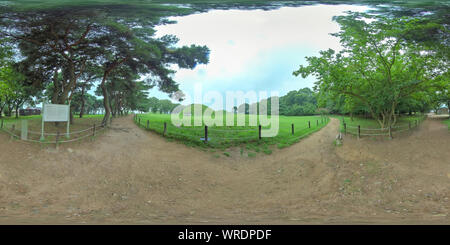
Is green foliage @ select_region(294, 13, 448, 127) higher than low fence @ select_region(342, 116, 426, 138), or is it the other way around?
green foliage @ select_region(294, 13, 448, 127)

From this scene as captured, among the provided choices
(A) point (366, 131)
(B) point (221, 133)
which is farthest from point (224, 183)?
(A) point (366, 131)

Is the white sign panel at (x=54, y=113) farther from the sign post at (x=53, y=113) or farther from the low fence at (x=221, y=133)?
the low fence at (x=221, y=133)

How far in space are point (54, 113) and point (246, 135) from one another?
7305 mm

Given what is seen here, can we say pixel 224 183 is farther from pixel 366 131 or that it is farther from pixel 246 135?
pixel 366 131

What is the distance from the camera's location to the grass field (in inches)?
296

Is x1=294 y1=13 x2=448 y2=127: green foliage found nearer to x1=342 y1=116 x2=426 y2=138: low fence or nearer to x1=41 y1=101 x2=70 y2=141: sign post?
x1=342 y1=116 x2=426 y2=138: low fence

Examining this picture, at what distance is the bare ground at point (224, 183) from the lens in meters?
3.56

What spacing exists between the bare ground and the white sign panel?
1.09 meters

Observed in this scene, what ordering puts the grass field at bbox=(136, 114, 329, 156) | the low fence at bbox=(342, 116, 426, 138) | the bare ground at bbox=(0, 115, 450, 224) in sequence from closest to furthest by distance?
the bare ground at bbox=(0, 115, 450, 224)
the grass field at bbox=(136, 114, 329, 156)
the low fence at bbox=(342, 116, 426, 138)

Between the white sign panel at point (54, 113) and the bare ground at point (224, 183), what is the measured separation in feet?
3.57

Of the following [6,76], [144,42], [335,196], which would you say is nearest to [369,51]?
[335,196]

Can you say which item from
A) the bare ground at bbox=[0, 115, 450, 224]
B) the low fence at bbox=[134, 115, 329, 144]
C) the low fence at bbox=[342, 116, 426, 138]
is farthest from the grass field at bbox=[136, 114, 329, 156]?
the low fence at bbox=[342, 116, 426, 138]

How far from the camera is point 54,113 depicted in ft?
22.5

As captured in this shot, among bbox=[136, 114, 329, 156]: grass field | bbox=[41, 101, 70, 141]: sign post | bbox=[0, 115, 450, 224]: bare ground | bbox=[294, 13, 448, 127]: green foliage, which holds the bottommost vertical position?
bbox=[0, 115, 450, 224]: bare ground
